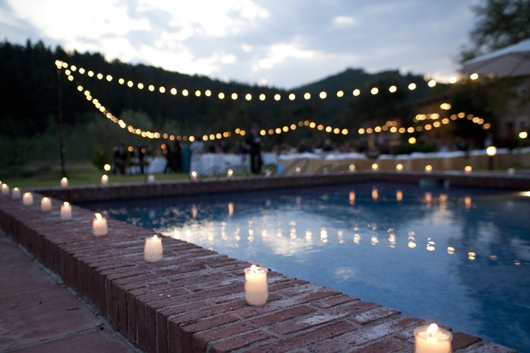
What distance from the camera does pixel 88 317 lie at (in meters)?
1.89

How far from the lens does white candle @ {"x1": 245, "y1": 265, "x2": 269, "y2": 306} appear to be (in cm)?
152

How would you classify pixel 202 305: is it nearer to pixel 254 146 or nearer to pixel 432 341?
pixel 432 341

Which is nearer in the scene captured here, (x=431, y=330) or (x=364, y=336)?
(x=431, y=330)

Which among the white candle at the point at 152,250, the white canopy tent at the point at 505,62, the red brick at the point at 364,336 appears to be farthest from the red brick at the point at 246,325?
the white canopy tent at the point at 505,62

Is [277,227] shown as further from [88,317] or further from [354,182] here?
[354,182]

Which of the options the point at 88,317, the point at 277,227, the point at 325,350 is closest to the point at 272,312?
the point at 325,350

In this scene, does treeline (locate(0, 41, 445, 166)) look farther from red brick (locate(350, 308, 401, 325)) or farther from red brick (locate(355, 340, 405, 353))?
red brick (locate(355, 340, 405, 353))

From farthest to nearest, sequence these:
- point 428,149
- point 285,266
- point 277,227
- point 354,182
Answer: point 428,149
point 354,182
point 277,227
point 285,266

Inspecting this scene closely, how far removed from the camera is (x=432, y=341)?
102 cm

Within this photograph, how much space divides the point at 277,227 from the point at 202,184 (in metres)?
3.60

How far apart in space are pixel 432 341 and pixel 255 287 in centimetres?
67

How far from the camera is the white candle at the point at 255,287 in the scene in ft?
4.99

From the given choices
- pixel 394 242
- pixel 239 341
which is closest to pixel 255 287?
pixel 239 341

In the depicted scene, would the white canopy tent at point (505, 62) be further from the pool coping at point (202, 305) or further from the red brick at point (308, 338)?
the red brick at point (308, 338)
